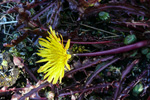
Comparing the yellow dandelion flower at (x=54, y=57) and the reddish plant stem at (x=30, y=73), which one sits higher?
the yellow dandelion flower at (x=54, y=57)

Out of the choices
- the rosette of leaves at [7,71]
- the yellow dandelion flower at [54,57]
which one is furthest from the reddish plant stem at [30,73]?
the yellow dandelion flower at [54,57]

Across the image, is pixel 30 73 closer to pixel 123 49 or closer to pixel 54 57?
pixel 54 57

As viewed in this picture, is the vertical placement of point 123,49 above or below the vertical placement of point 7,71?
below

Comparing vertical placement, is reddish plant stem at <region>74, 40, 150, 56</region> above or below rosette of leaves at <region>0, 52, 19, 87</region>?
below

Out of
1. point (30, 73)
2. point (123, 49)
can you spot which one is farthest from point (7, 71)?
point (123, 49)

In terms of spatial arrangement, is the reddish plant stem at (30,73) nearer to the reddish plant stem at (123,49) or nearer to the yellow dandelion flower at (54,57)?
the yellow dandelion flower at (54,57)

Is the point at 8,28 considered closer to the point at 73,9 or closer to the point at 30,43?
the point at 30,43

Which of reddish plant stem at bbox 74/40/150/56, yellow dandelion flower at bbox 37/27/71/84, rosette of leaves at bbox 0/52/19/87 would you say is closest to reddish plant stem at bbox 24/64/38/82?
rosette of leaves at bbox 0/52/19/87

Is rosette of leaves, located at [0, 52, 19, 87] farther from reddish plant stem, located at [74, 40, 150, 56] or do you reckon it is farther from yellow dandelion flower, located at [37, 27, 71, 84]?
reddish plant stem, located at [74, 40, 150, 56]
